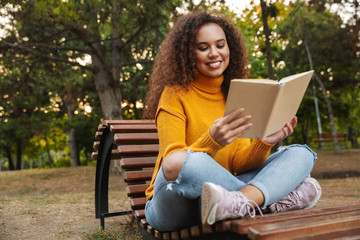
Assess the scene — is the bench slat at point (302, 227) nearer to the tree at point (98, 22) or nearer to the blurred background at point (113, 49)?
the blurred background at point (113, 49)

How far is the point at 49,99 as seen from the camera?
1415 centimetres

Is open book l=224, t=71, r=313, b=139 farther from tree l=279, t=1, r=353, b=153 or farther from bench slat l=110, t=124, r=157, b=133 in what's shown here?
tree l=279, t=1, r=353, b=153

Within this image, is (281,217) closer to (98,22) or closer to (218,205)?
(218,205)

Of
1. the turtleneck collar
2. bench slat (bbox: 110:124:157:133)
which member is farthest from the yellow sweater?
bench slat (bbox: 110:124:157:133)

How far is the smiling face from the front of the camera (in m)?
2.37

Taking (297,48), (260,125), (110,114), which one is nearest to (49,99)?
(110,114)

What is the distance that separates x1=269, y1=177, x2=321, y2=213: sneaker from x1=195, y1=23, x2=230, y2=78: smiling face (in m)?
0.84

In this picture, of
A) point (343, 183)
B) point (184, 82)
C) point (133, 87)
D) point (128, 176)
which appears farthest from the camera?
point (133, 87)

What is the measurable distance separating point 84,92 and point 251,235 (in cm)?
1066

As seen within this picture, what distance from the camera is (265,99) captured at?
1.85 meters

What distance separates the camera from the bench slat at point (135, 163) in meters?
3.03

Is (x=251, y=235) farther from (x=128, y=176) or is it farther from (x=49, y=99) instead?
(x=49, y=99)

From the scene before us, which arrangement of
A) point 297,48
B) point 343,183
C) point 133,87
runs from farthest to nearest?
point 297,48
point 133,87
point 343,183

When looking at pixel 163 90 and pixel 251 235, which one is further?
pixel 163 90
